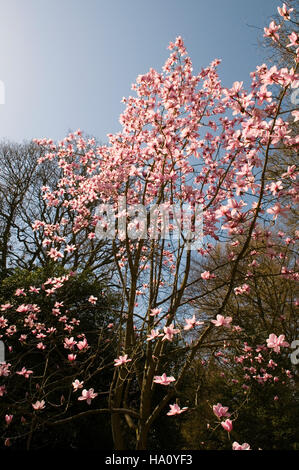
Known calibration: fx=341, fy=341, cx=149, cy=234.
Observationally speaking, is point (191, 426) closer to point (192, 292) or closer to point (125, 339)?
point (125, 339)

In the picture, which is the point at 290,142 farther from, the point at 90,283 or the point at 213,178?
the point at 90,283

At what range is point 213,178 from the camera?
400 centimetres

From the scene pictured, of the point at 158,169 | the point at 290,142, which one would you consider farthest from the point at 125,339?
the point at 290,142


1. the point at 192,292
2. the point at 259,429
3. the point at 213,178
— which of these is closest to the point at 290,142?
the point at 213,178

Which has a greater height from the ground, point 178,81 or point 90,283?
point 178,81

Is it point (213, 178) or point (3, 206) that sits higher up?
point (3, 206)

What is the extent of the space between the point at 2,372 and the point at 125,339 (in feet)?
4.45

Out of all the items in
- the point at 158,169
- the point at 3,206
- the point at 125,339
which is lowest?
the point at 125,339

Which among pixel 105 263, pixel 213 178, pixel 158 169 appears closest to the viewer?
pixel 213 178

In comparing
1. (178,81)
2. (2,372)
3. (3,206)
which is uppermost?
(3,206)

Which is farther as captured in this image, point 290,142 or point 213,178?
point 213,178

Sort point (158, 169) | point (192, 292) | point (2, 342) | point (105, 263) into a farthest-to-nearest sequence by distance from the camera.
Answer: point (105, 263), point (192, 292), point (2, 342), point (158, 169)

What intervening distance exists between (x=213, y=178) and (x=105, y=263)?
7.39 meters

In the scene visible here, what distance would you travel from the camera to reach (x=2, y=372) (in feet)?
11.7
